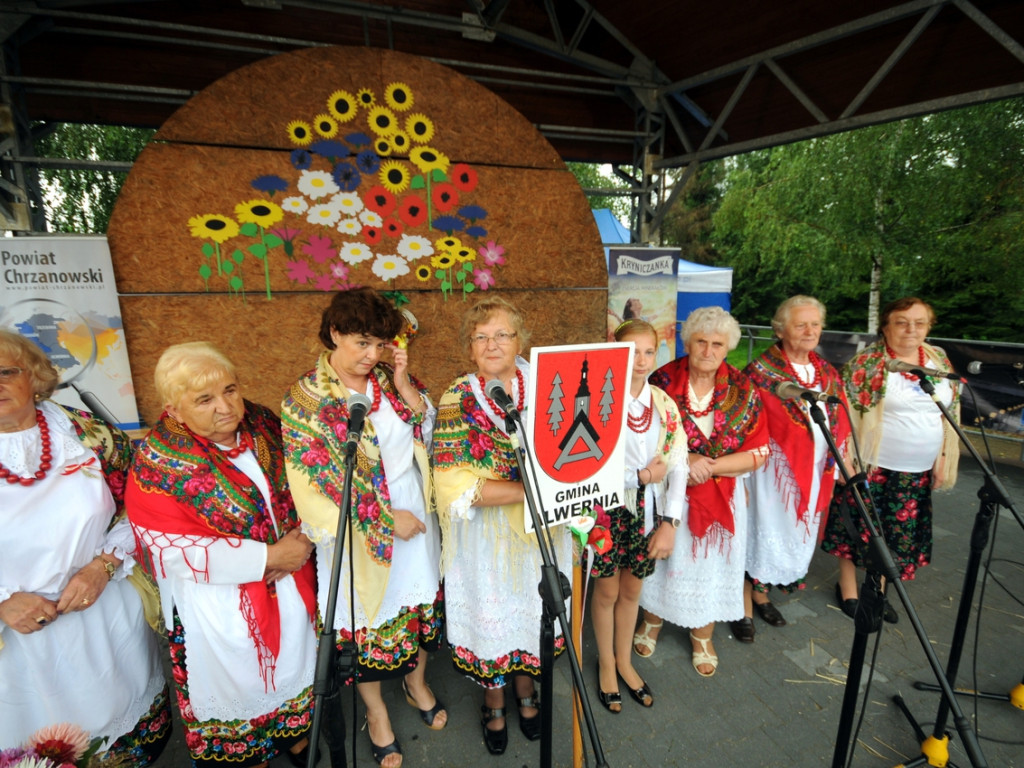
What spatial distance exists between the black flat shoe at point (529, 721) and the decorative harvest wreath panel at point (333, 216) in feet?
6.75

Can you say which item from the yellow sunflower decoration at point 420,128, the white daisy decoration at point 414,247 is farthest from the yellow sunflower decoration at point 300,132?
the white daisy decoration at point 414,247

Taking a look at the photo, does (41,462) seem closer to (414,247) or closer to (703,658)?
(414,247)

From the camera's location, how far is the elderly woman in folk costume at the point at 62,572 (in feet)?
5.05

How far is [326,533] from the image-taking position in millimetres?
1731

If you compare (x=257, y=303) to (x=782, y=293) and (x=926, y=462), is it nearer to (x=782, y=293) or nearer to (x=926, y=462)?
(x=926, y=462)

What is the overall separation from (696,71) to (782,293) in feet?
57.0

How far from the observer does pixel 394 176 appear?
3.28m

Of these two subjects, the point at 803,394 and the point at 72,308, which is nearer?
the point at 803,394

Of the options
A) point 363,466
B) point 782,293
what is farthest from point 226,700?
point 782,293

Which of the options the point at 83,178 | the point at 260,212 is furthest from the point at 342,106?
the point at 83,178

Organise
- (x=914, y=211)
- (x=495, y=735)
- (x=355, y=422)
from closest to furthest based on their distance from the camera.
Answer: (x=355, y=422) → (x=495, y=735) → (x=914, y=211)

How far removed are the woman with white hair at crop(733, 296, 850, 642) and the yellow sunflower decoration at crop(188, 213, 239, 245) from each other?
125 inches

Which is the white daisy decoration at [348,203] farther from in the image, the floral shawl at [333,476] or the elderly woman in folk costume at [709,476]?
the elderly woman in folk costume at [709,476]

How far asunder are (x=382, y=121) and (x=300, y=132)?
0.51 meters
